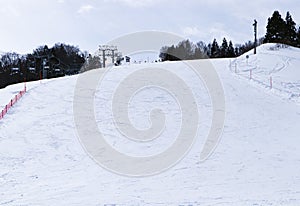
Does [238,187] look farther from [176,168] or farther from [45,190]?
[45,190]

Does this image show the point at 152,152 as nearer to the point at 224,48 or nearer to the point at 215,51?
the point at 224,48

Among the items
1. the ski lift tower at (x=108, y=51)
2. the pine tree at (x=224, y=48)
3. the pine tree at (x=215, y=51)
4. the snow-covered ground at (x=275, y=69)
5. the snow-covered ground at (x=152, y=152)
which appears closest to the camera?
the snow-covered ground at (x=152, y=152)

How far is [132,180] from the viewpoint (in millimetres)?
9578

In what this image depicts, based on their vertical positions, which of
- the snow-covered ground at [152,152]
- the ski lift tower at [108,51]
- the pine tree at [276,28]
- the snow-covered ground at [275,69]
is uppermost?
the pine tree at [276,28]

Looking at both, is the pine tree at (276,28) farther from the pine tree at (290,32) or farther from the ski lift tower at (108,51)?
the ski lift tower at (108,51)

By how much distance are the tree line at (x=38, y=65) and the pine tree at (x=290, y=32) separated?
35.0 meters

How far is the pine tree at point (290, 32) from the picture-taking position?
53322 millimetres

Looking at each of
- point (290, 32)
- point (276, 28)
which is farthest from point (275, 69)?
point (290, 32)

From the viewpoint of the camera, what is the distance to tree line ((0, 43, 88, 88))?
195 feet

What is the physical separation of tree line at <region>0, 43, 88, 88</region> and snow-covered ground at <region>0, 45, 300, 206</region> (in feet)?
121

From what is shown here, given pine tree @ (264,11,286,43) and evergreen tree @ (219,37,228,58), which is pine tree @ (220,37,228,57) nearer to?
evergreen tree @ (219,37,228,58)

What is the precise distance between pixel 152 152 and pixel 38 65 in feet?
183

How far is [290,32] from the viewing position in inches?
2157

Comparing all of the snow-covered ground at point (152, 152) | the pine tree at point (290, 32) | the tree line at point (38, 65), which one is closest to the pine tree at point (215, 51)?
the pine tree at point (290, 32)
